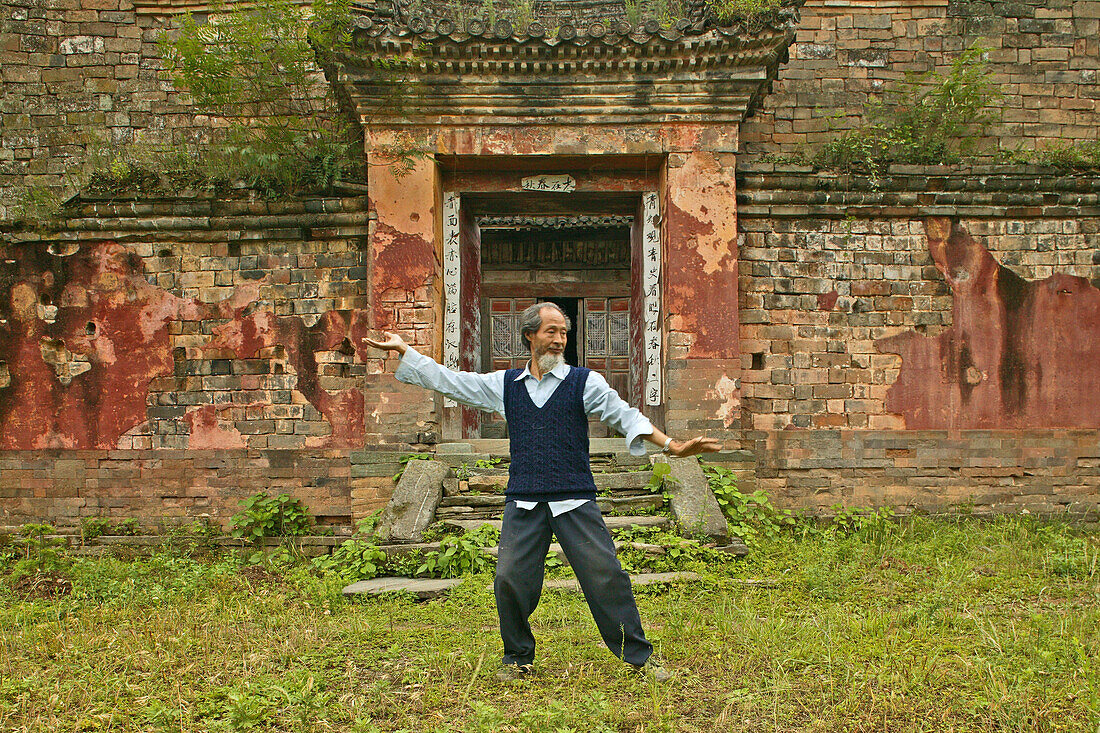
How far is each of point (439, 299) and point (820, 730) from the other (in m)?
5.18

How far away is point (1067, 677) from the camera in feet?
11.2

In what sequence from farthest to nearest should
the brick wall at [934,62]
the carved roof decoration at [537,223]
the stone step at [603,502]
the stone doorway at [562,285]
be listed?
1. the stone doorway at [562,285]
2. the carved roof decoration at [537,223]
3. the brick wall at [934,62]
4. the stone step at [603,502]

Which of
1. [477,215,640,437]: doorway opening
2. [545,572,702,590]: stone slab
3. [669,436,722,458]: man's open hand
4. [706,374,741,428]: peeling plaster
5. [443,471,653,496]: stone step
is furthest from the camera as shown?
[477,215,640,437]: doorway opening

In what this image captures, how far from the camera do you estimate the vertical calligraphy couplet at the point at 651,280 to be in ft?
→ 24.3

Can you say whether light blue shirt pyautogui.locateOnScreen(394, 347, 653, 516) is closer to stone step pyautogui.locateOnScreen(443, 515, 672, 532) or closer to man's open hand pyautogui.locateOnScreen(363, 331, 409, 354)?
man's open hand pyautogui.locateOnScreen(363, 331, 409, 354)

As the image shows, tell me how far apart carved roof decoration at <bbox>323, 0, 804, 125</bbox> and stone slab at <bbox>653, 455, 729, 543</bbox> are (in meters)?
3.20

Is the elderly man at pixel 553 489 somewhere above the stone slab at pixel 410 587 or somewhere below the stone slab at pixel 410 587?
above

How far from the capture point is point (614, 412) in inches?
132

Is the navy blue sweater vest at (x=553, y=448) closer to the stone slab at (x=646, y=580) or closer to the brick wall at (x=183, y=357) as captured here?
the stone slab at (x=646, y=580)

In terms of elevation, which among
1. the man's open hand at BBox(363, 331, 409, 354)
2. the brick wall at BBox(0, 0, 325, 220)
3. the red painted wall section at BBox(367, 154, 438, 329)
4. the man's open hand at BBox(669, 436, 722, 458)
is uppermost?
the brick wall at BBox(0, 0, 325, 220)

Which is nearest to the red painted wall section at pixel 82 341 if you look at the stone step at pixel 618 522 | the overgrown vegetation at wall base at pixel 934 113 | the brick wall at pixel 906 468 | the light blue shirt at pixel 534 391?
the stone step at pixel 618 522

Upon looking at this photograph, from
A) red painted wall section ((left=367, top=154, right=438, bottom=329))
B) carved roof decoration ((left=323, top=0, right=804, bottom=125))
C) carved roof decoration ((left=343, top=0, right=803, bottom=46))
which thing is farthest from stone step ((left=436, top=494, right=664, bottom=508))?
carved roof decoration ((left=343, top=0, right=803, bottom=46))

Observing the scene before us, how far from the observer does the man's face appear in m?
3.42

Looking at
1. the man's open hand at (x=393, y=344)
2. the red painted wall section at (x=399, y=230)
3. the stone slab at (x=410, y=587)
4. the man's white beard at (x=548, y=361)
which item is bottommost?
the stone slab at (x=410, y=587)
